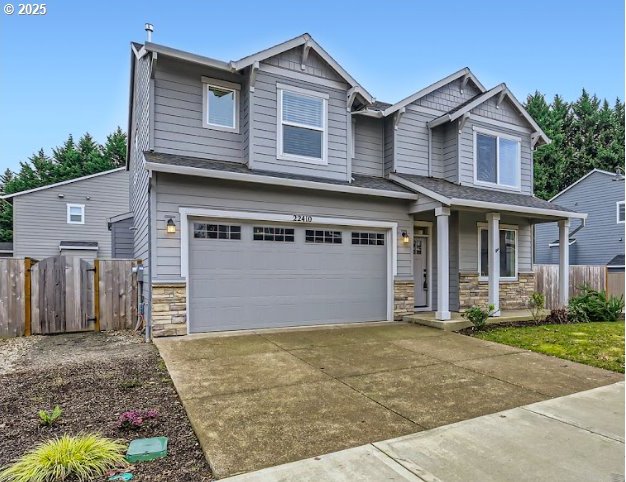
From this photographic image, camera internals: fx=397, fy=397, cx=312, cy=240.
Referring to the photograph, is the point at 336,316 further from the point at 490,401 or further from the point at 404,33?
the point at 404,33

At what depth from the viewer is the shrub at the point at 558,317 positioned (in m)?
9.52

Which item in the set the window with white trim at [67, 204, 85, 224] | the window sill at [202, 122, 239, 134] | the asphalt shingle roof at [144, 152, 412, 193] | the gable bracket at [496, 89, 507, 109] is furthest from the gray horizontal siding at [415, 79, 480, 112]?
the window with white trim at [67, 204, 85, 224]

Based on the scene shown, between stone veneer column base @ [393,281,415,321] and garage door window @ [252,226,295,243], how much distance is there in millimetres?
2870

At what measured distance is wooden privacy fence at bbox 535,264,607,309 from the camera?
13039 millimetres

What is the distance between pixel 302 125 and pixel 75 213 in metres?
14.6

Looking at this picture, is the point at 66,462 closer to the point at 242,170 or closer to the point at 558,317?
the point at 242,170

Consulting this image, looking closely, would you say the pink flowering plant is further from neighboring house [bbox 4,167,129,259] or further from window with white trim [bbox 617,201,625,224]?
window with white trim [bbox 617,201,625,224]

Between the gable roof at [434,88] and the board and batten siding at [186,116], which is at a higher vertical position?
the gable roof at [434,88]

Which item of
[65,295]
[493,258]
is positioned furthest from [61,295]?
[493,258]

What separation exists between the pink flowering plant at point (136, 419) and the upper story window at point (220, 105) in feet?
20.2

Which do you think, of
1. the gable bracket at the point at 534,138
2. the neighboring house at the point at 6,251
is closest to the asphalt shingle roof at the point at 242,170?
the gable bracket at the point at 534,138

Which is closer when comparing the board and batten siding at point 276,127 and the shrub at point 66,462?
the shrub at point 66,462

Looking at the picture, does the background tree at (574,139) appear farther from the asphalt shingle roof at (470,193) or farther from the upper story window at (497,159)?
the asphalt shingle roof at (470,193)

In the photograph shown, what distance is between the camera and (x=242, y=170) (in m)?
7.92
